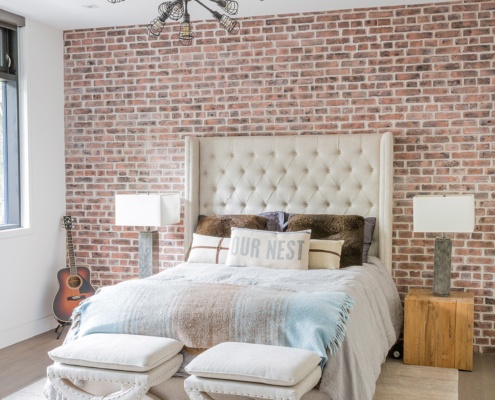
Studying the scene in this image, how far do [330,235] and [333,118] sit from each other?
1017 mm

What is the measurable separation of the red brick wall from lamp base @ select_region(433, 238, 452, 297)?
0.36 meters

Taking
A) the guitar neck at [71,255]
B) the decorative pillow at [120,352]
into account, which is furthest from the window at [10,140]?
the decorative pillow at [120,352]

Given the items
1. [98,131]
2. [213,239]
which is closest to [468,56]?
[213,239]

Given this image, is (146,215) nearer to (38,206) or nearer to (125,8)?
(38,206)

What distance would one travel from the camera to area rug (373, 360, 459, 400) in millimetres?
3918

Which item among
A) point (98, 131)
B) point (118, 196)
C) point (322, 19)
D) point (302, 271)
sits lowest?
point (302, 271)

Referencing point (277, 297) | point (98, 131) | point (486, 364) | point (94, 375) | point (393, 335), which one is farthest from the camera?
point (98, 131)

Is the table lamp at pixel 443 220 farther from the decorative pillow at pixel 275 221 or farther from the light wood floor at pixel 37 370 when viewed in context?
the decorative pillow at pixel 275 221

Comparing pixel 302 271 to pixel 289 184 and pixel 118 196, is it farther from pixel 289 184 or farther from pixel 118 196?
pixel 118 196

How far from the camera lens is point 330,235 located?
187 inches

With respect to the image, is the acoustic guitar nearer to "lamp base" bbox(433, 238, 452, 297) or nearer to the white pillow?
the white pillow

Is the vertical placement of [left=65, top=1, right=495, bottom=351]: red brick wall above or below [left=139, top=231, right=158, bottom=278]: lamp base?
above

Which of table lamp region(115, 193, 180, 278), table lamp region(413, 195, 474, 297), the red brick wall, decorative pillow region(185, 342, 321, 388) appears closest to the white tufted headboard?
the red brick wall

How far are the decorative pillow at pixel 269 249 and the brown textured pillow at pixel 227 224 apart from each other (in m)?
0.28
